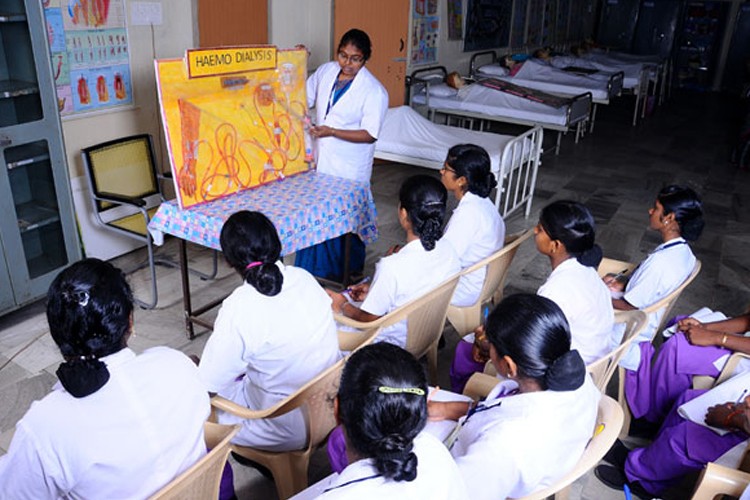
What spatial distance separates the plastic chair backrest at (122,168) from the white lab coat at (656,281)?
110 inches

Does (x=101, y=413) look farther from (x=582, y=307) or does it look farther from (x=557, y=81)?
(x=557, y=81)

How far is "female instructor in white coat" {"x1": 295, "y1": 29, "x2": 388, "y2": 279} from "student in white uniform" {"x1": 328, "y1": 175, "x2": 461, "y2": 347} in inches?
46.0

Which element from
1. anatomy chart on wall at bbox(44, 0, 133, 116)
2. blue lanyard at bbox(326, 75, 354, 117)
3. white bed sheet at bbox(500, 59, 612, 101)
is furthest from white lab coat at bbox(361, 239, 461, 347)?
white bed sheet at bbox(500, 59, 612, 101)

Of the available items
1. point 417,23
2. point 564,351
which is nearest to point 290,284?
point 564,351

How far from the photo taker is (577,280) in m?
2.04

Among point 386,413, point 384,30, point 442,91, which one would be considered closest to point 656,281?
point 386,413

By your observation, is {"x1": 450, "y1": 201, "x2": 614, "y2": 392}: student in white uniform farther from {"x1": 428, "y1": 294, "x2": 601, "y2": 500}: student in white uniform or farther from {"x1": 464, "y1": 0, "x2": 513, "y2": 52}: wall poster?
{"x1": 464, "y1": 0, "x2": 513, "y2": 52}: wall poster

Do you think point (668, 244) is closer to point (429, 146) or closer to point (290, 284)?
point (290, 284)

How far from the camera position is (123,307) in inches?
53.6

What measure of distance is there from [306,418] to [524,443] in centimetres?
66

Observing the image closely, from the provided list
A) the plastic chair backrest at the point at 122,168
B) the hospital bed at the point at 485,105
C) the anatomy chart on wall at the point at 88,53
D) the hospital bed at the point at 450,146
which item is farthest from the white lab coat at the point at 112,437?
the hospital bed at the point at 485,105

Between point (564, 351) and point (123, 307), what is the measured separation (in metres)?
1.04

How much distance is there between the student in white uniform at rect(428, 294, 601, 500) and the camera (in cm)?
141

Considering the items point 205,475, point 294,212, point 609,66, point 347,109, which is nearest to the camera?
point 205,475
